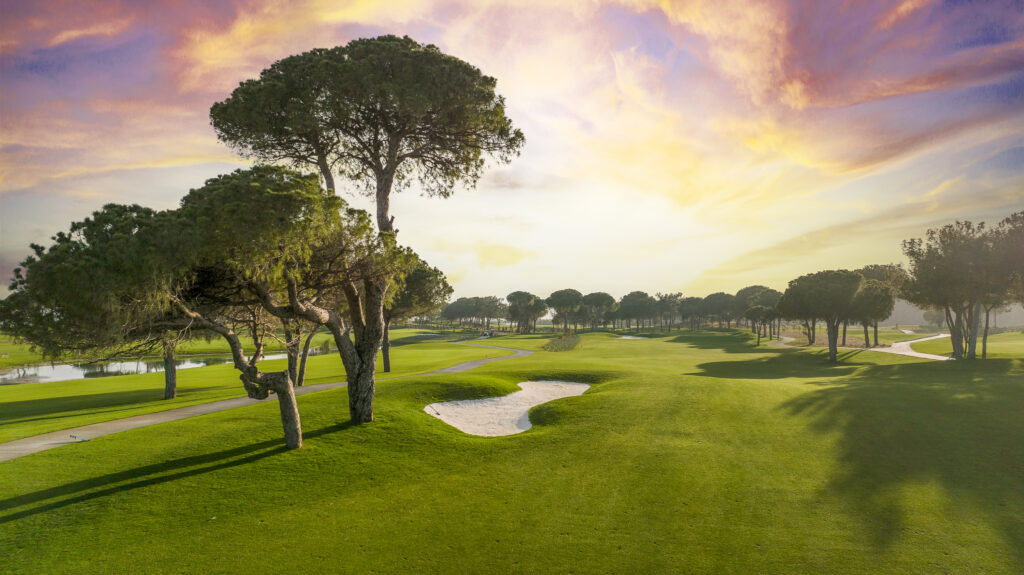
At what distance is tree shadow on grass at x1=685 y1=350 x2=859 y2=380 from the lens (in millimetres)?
36069

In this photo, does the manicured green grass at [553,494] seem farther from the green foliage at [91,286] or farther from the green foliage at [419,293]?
the green foliage at [419,293]

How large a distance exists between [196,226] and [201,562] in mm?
8075

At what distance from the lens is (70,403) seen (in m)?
24.7

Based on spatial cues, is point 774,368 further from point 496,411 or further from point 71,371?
point 71,371

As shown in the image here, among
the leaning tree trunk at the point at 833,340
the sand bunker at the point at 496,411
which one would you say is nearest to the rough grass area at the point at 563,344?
the leaning tree trunk at the point at 833,340

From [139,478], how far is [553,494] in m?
11.9

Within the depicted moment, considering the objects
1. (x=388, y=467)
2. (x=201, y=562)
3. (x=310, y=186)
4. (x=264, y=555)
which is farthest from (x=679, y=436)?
(x=310, y=186)

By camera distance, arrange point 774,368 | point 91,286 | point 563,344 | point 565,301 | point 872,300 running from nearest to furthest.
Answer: point 91,286 → point 774,368 → point 872,300 → point 563,344 → point 565,301

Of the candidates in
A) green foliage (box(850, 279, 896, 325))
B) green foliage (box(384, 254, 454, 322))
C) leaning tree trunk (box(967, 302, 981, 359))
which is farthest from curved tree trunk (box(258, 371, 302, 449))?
green foliage (box(850, 279, 896, 325))

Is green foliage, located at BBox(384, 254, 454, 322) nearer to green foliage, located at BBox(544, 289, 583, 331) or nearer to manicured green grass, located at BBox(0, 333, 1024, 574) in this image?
manicured green grass, located at BBox(0, 333, 1024, 574)

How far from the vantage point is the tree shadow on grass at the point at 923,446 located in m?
10.0

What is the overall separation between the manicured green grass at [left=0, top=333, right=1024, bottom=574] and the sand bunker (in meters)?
1.65

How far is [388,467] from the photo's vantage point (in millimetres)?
12750

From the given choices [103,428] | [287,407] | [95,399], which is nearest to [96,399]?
[95,399]
